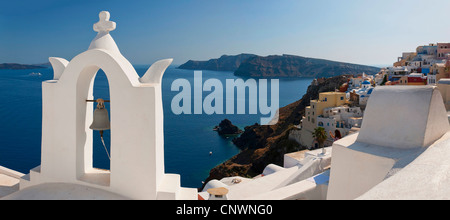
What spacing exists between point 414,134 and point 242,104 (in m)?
59.6

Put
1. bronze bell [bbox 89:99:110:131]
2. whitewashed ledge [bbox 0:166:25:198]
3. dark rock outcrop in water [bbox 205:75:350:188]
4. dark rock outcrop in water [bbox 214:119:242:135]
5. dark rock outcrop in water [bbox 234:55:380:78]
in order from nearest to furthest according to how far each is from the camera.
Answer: bronze bell [bbox 89:99:110:131]
whitewashed ledge [bbox 0:166:25:198]
dark rock outcrop in water [bbox 205:75:350:188]
dark rock outcrop in water [bbox 214:119:242:135]
dark rock outcrop in water [bbox 234:55:380:78]

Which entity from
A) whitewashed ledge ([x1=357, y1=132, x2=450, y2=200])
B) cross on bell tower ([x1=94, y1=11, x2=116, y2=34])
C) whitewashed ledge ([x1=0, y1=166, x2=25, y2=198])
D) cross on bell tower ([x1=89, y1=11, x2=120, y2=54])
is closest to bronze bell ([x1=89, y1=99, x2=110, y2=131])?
cross on bell tower ([x1=89, y1=11, x2=120, y2=54])

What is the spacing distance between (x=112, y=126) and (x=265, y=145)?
37.4m

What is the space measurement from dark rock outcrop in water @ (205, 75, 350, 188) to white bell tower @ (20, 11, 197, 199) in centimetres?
2473

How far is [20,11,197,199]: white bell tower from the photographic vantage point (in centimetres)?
341

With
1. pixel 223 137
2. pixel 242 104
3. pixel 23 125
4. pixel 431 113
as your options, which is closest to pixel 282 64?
pixel 242 104

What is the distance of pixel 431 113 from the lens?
3936 mm

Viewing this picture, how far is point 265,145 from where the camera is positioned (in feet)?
131

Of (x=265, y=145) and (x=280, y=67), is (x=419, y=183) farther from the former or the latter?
(x=280, y=67)

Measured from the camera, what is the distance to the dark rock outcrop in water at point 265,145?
2970 cm

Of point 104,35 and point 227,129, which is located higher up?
point 104,35

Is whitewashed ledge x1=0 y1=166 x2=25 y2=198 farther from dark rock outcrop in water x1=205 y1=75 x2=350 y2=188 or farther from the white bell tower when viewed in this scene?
dark rock outcrop in water x1=205 y1=75 x2=350 y2=188

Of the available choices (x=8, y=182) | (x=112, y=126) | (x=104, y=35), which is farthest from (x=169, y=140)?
(x=112, y=126)
